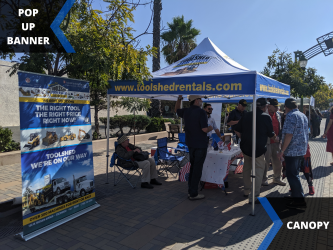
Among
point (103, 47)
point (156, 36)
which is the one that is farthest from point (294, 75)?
point (103, 47)

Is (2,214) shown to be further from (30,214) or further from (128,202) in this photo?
(128,202)

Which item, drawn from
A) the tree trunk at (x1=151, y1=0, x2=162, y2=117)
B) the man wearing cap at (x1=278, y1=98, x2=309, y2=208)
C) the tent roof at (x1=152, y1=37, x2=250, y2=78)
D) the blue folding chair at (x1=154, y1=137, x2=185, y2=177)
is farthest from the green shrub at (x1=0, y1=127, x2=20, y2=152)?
the tree trunk at (x1=151, y1=0, x2=162, y2=117)

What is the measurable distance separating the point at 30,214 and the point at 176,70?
403 centimetres

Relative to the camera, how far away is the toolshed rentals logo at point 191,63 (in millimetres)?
5363

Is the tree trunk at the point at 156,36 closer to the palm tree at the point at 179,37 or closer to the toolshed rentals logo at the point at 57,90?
the palm tree at the point at 179,37

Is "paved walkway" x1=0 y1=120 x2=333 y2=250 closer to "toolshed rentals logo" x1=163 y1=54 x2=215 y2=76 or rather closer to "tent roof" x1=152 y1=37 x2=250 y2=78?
"tent roof" x1=152 y1=37 x2=250 y2=78

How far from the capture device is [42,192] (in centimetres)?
346

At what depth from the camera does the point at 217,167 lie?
5012 mm

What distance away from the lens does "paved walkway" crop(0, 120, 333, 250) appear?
10.5 ft

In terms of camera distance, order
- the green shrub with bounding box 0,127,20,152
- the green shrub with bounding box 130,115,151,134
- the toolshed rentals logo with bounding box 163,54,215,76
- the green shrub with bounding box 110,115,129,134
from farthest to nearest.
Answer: the green shrub with bounding box 130,115,151,134, the green shrub with bounding box 110,115,129,134, the green shrub with bounding box 0,127,20,152, the toolshed rentals logo with bounding box 163,54,215,76

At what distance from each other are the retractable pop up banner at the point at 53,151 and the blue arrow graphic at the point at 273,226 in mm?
2864

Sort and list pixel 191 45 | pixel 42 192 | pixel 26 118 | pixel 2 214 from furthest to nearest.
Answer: pixel 191 45
pixel 2 214
pixel 42 192
pixel 26 118

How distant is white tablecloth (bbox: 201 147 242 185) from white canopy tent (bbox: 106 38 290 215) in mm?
713

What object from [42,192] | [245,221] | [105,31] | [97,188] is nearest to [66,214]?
[42,192]
